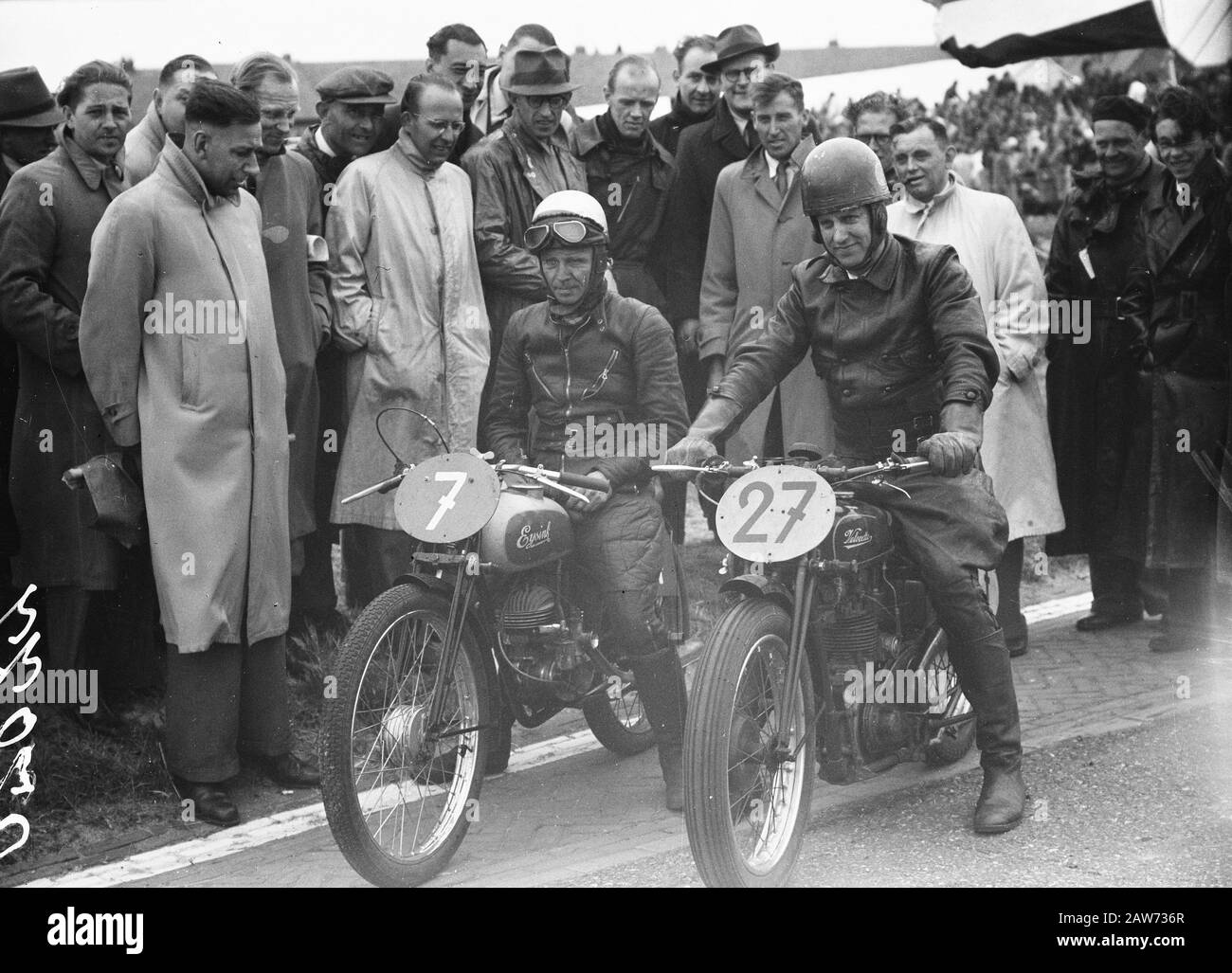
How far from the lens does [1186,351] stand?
7.49 m

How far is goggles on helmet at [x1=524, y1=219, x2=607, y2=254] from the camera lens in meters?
5.54

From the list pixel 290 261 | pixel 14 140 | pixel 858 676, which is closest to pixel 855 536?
pixel 858 676

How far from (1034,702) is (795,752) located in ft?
7.38

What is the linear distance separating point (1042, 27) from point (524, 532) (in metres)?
4.83

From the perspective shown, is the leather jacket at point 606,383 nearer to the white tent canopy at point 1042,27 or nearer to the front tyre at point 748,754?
the front tyre at point 748,754

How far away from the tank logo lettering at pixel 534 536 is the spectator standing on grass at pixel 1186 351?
343 cm

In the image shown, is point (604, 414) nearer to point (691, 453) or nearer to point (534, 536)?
point (534, 536)

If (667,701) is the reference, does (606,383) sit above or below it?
above

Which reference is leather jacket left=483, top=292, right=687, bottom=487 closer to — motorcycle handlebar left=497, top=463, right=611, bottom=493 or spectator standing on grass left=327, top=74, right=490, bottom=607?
motorcycle handlebar left=497, top=463, right=611, bottom=493

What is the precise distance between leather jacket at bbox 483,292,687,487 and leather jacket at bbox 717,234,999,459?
1.30ft

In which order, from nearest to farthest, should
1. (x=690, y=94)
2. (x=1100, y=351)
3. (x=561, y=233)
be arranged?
(x=561, y=233)
(x=1100, y=351)
(x=690, y=94)

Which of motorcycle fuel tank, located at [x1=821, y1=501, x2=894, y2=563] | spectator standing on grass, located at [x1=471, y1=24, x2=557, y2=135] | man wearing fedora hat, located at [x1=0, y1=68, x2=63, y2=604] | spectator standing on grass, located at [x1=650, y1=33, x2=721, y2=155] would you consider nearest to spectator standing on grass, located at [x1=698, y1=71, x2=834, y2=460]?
spectator standing on grass, located at [x1=650, y1=33, x2=721, y2=155]

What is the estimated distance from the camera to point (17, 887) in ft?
16.3

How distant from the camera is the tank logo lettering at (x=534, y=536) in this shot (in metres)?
5.20
